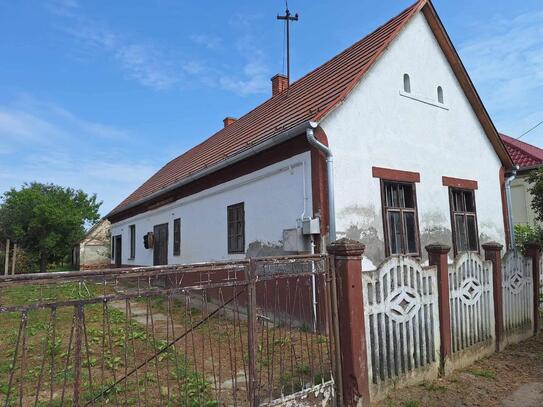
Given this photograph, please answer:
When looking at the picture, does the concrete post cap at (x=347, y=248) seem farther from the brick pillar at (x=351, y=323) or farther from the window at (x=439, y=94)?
the window at (x=439, y=94)

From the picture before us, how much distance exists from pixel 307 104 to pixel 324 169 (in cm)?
197

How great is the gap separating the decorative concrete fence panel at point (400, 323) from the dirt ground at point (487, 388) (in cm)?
16

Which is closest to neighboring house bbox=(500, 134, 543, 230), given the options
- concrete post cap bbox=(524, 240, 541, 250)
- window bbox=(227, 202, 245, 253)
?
concrete post cap bbox=(524, 240, 541, 250)

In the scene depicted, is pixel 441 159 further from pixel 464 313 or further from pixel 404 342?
pixel 404 342

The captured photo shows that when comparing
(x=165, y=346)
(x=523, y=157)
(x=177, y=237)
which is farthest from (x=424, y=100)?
(x=523, y=157)

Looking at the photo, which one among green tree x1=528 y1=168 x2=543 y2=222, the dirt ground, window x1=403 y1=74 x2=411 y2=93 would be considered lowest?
the dirt ground

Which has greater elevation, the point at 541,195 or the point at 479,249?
the point at 541,195

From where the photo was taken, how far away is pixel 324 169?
7.24 m

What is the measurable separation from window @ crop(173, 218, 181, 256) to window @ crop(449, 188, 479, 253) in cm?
778

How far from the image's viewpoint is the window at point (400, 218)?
808cm

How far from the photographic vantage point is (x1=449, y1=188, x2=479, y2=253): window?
952cm

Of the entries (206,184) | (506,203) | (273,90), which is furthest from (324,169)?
(273,90)

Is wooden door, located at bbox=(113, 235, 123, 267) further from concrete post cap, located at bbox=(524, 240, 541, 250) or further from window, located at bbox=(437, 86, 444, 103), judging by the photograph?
concrete post cap, located at bbox=(524, 240, 541, 250)

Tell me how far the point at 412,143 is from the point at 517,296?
142 inches
